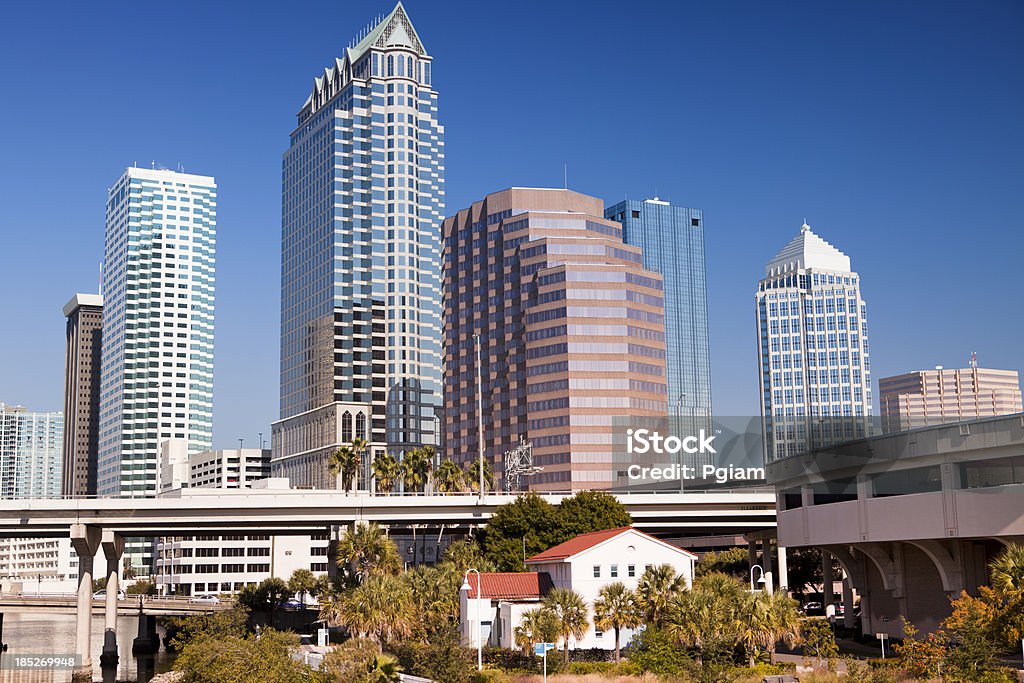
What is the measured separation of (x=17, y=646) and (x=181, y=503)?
172 ft

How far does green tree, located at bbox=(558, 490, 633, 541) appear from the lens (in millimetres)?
114875

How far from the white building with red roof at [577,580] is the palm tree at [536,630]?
4.94 metres

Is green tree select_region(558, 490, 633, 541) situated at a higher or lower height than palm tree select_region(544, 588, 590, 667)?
higher

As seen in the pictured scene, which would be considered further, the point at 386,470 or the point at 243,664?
the point at 386,470

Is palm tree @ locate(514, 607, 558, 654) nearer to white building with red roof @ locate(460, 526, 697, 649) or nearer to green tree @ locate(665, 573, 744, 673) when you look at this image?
white building with red roof @ locate(460, 526, 697, 649)

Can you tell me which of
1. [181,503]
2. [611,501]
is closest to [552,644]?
[611,501]

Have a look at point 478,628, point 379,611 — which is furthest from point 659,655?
point 379,611

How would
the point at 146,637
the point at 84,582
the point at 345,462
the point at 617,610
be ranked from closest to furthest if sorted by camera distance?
1. the point at 617,610
2. the point at 84,582
3. the point at 146,637
4. the point at 345,462

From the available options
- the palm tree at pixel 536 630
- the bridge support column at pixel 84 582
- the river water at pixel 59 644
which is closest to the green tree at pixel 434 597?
the palm tree at pixel 536 630

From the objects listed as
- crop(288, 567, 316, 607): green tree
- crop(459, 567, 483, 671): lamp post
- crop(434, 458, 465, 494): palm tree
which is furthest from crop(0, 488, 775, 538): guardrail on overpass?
crop(288, 567, 316, 607): green tree

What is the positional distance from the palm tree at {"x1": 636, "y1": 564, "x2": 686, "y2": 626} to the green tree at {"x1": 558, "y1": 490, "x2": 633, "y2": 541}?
109ft

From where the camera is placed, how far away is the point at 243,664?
6384cm

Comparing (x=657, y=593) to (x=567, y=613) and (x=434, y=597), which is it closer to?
(x=567, y=613)

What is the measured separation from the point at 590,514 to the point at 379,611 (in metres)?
35.4
